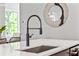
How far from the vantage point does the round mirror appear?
1.10m

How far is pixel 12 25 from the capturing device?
0.99 meters

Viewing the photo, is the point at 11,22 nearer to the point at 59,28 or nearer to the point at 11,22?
the point at 11,22

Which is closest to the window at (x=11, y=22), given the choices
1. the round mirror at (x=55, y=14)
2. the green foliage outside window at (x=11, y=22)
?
the green foliage outside window at (x=11, y=22)

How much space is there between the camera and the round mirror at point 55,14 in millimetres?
1097

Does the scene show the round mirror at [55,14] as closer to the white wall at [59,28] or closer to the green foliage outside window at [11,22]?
the white wall at [59,28]

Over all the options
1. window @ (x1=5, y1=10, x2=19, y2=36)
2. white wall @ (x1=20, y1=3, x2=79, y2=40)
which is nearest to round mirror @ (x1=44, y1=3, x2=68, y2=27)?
white wall @ (x1=20, y1=3, x2=79, y2=40)

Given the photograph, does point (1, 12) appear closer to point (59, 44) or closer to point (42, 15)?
point (42, 15)

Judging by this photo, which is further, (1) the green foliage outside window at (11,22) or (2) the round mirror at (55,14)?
(2) the round mirror at (55,14)

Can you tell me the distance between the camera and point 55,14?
116 cm

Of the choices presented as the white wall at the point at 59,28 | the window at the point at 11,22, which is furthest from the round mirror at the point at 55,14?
the window at the point at 11,22

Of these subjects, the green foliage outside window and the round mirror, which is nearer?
the green foliage outside window

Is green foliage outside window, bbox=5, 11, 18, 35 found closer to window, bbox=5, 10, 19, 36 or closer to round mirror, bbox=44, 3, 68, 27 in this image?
window, bbox=5, 10, 19, 36

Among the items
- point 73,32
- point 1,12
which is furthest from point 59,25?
point 1,12

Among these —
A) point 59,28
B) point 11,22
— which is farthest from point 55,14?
point 11,22
